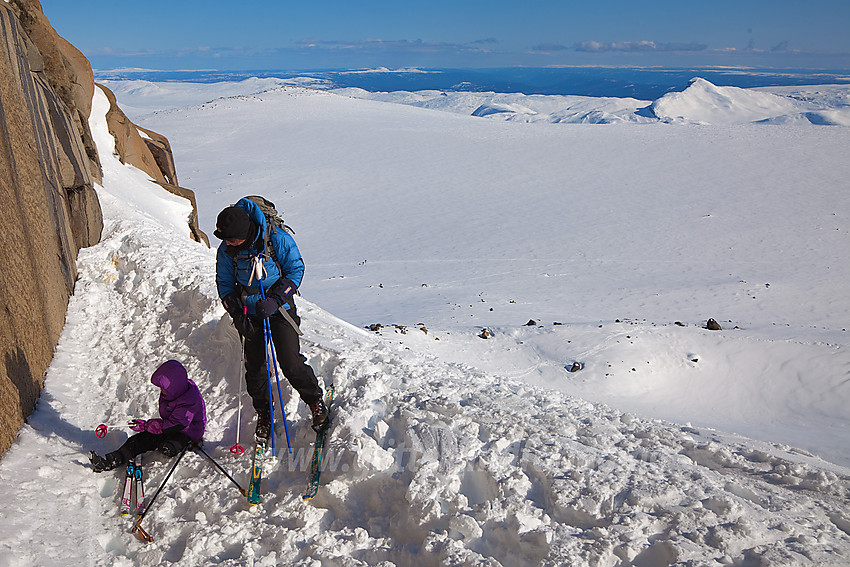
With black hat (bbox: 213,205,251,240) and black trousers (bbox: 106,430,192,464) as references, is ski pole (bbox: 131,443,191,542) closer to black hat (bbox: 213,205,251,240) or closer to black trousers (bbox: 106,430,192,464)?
black trousers (bbox: 106,430,192,464)

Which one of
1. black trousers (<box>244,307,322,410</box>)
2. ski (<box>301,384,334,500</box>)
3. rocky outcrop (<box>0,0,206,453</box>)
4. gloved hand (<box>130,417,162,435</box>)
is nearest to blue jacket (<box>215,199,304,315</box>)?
black trousers (<box>244,307,322,410</box>)

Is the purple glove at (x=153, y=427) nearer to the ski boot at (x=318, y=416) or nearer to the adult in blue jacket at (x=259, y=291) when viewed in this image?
the adult in blue jacket at (x=259, y=291)

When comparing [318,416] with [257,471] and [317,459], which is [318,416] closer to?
[317,459]

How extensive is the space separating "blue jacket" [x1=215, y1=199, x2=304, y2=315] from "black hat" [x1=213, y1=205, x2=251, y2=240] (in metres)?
0.19

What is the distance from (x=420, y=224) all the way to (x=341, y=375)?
17806 millimetres

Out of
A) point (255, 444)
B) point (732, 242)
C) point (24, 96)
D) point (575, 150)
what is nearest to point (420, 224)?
Result: point (732, 242)

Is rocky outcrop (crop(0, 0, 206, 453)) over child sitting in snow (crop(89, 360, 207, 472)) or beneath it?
over

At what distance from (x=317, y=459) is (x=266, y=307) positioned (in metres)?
1.10

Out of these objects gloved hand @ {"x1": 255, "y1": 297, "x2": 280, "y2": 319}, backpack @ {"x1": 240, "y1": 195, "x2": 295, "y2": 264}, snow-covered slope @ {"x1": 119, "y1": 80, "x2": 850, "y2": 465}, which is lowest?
snow-covered slope @ {"x1": 119, "y1": 80, "x2": 850, "y2": 465}

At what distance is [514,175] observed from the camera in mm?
28500

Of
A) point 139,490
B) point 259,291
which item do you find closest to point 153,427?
point 139,490

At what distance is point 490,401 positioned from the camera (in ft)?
15.7

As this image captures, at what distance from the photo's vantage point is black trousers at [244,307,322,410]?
3.90 meters

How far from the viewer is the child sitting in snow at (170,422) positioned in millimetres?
3936
